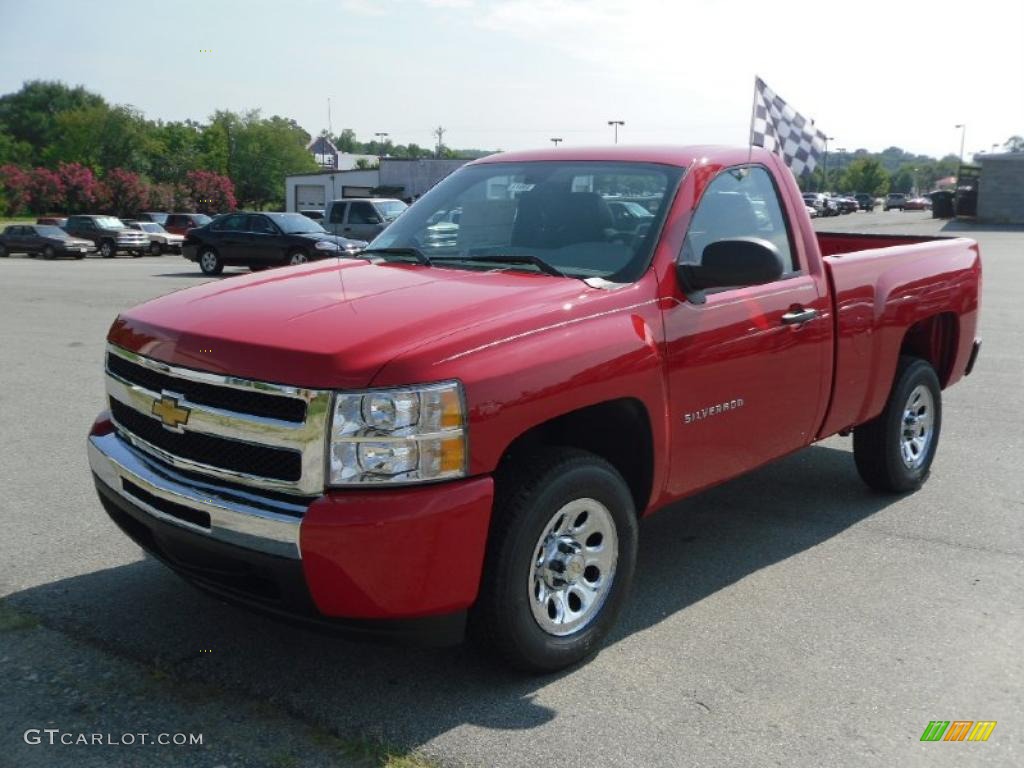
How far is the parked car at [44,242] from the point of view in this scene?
115 feet

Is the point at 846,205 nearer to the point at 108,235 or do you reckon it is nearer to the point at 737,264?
the point at 108,235

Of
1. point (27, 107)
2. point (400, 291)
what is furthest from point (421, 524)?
point (27, 107)

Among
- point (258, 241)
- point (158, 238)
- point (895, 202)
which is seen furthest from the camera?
point (895, 202)

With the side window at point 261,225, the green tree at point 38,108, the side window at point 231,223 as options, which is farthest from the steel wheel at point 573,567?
the green tree at point 38,108

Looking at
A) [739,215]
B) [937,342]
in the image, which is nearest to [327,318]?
[739,215]

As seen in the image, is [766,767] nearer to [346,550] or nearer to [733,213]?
[346,550]

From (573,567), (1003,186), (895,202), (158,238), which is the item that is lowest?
(573,567)

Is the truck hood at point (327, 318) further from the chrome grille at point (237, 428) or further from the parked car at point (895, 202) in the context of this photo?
the parked car at point (895, 202)

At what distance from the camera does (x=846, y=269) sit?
4.99 m

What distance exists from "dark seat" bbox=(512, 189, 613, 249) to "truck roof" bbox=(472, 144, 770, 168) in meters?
0.30

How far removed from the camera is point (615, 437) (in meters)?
3.94

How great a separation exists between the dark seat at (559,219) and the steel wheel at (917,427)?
246 centimetres

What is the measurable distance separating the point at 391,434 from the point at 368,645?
1196mm
